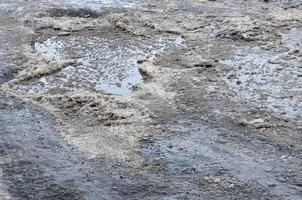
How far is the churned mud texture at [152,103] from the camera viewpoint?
566cm

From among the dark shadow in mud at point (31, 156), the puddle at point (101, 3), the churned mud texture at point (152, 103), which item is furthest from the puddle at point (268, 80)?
the puddle at point (101, 3)

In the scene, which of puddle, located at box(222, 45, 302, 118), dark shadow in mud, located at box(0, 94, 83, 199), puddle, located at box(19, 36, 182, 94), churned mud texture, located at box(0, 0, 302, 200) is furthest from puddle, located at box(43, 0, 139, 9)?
dark shadow in mud, located at box(0, 94, 83, 199)

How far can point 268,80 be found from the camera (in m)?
8.09

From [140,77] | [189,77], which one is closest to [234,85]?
[189,77]

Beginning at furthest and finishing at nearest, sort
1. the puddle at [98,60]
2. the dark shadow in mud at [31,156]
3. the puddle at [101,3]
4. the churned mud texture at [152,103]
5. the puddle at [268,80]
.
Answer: the puddle at [101,3], the puddle at [98,60], the puddle at [268,80], the churned mud texture at [152,103], the dark shadow in mud at [31,156]

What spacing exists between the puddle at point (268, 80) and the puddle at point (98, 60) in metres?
1.43

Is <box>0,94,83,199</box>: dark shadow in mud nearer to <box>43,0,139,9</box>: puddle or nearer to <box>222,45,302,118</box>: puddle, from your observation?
<box>222,45,302,118</box>: puddle

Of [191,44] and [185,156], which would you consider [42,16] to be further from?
[185,156]

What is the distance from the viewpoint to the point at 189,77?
8180 millimetres

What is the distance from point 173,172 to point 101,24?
578 cm

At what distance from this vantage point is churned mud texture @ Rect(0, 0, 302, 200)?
223 inches

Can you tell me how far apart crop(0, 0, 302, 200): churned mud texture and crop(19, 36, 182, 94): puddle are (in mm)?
23

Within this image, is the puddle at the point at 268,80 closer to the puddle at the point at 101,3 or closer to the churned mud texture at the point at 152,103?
the churned mud texture at the point at 152,103

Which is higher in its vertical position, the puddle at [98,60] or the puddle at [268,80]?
the puddle at [268,80]
